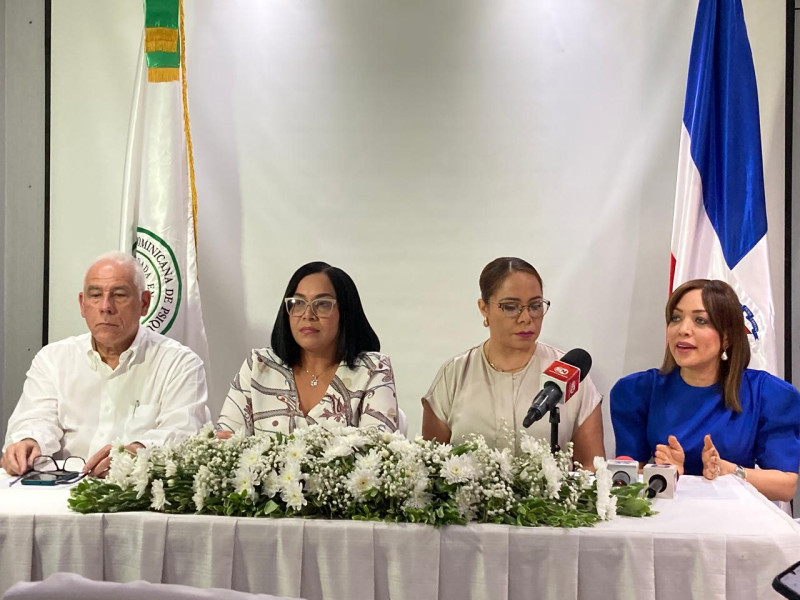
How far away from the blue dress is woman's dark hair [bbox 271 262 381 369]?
3.36 feet

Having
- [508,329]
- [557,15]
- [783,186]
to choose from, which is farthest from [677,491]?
[557,15]

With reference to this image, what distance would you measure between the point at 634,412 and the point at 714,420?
288mm

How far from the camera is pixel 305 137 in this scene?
473 centimetres

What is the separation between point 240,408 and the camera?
329cm

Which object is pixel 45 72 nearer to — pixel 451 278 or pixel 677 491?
pixel 451 278

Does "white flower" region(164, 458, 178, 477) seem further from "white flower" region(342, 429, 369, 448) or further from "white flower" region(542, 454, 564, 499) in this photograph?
"white flower" region(542, 454, 564, 499)

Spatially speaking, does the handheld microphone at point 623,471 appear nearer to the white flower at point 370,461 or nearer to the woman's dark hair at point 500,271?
the white flower at point 370,461

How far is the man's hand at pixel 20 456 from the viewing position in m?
2.86

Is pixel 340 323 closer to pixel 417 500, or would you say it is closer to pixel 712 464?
pixel 417 500

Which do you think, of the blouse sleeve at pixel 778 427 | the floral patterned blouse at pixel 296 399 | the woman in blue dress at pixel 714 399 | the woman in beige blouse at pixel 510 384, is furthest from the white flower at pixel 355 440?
the blouse sleeve at pixel 778 427

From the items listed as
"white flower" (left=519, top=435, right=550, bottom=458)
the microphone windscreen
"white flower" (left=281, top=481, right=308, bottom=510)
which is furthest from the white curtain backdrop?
"white flower" (left=281, top=481, right=308, bottom=510)

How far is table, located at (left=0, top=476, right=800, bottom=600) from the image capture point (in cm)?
218

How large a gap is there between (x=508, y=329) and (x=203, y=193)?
2195 millimetres

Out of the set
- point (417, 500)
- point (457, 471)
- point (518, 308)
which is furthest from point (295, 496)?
point (518, 308)
